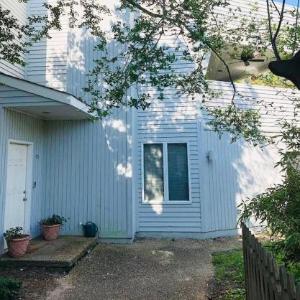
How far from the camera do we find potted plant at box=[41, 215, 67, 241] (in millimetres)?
8617

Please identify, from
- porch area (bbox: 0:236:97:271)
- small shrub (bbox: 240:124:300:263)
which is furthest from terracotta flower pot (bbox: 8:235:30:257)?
small shrub (bbox: 240:124:300:263)

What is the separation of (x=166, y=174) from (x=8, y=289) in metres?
5.53

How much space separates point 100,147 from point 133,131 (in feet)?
3.45

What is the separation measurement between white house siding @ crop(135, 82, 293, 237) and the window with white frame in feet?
0.58

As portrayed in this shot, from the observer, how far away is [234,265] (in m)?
6.69

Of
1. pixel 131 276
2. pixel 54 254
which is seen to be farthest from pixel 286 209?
pixel 54 254

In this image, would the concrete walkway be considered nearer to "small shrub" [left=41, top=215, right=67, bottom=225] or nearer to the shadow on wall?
the shadow on wall

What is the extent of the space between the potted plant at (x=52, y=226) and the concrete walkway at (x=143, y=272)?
4.06 ft

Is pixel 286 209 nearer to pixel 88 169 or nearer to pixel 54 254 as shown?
pixel 54 254

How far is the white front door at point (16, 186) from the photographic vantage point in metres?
7.88

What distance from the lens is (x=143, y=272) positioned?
6.50m

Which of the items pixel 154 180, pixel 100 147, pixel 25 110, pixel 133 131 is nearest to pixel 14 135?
pixel 25 110

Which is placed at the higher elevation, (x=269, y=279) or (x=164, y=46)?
(x=164, y=46)

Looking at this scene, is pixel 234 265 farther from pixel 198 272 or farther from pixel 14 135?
pixel 14 135
